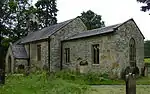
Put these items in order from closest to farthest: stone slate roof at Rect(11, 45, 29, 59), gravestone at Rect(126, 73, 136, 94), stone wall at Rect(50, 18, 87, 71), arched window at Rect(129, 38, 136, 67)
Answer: gravestone at Rect(126, 73, 136, 94) < arched window at Rect(129, 38, 136, 67) < stone wall at Rect(50, 18, 87, 71) < stone slate roof at Rect(11, 45, 29, 59)

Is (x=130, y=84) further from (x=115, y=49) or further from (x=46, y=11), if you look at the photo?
(x=46, y=11)

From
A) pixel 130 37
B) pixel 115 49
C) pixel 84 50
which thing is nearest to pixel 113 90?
pixel 115 49

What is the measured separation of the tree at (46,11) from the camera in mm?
55469

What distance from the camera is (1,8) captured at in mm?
45281

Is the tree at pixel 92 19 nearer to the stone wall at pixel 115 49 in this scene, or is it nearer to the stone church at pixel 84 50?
the stone church at pixel 84 50

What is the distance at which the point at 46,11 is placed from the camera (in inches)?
2192

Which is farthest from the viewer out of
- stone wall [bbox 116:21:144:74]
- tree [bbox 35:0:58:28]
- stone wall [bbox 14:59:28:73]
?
tree [bbox 35:0:58:28]

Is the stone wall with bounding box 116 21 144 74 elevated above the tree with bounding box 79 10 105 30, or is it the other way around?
the tree with bounding box 79 10 105 30

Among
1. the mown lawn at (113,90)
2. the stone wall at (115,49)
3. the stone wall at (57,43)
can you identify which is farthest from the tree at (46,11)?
the mown lawn at (113,90)

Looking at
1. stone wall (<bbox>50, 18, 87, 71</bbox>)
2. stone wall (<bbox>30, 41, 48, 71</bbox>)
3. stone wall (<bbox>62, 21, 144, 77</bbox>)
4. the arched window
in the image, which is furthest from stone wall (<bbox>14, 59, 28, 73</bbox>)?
the arched window

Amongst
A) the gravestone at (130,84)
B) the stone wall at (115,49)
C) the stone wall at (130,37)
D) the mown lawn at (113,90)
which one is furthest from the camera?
the stone wall at (130,37)

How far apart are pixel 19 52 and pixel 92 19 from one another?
24281 mm

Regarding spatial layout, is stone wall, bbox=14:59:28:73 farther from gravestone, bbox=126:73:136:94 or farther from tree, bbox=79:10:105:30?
gravestone, bbox=126:73:136:94

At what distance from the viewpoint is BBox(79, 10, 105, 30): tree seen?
57.2 m
